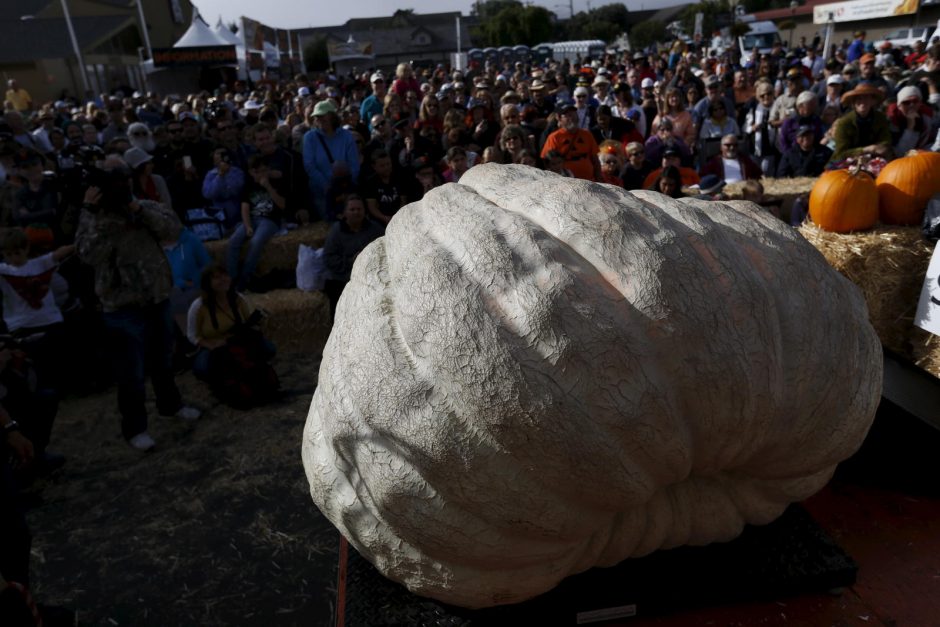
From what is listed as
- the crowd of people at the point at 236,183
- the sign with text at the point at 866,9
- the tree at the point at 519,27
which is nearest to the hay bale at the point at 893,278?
the crowd of people at the point at 236,183

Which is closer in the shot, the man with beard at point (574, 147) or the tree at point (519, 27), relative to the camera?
the man with beard at point (574, 147)

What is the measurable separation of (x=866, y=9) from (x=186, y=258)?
45490 millimetres

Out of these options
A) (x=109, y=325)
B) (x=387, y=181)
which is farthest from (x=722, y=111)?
(x=109, y=325)

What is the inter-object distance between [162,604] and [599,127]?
7.56 meters

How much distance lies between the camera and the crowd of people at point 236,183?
13.9 feet

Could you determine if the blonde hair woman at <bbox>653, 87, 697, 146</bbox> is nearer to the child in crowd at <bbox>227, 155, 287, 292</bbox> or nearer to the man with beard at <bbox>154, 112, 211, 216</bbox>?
the child in crowd at <bbox>227, 155, 287, 292</bbox>

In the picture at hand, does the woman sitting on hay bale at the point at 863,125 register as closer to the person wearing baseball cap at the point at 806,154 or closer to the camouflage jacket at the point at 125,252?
the person wearing baseball cap at the point at 806,154

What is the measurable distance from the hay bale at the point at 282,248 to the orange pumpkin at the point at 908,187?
5.05 metres

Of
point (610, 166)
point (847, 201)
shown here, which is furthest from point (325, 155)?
point (847, 201)

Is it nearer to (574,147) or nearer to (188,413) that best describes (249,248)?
(188,413)

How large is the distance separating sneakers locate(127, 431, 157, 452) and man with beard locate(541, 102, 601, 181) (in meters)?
4.48

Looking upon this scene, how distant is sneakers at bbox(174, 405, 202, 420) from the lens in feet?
16.0

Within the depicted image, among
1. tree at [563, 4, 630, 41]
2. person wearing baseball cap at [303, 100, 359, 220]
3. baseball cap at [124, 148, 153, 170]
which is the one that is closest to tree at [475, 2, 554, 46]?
tree at [563, 4, 630, 41]

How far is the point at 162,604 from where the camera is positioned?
3.09m
